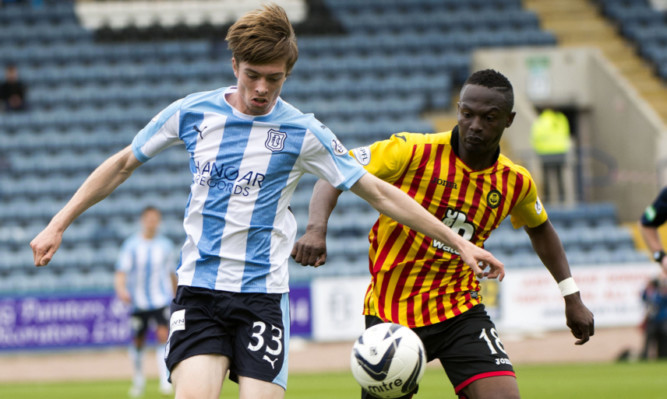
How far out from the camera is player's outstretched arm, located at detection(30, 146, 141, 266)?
4.18 m

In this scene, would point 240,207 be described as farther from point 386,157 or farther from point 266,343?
point 386,157

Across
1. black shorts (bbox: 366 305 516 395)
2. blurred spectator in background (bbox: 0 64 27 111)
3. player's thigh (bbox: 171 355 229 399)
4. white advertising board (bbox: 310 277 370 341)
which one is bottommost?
white advertising board (bbox: 310 277 370 341)

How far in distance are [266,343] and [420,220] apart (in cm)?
84

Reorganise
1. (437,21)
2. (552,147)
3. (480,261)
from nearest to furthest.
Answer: (480,261) < (552,147) < (437,21)

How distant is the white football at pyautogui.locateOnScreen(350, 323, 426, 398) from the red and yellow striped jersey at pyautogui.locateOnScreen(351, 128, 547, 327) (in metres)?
0.44

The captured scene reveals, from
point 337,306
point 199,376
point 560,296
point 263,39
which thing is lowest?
point 337,306

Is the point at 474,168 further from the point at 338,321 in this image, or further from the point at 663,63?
the point at 663,63

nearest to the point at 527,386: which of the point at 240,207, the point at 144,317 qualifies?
the point at 144,317

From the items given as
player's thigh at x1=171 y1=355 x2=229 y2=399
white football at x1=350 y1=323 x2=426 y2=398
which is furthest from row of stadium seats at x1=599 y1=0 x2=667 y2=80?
player's thigh at x1=171 y1=355 x2=229 y2=399

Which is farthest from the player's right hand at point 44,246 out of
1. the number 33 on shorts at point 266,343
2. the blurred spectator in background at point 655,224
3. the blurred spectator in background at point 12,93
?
the blurred spectator in background at point 12,93

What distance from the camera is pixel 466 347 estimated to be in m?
4.88

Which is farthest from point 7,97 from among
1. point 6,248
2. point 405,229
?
point 405,229

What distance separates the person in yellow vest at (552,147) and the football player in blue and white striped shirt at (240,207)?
14878 mm

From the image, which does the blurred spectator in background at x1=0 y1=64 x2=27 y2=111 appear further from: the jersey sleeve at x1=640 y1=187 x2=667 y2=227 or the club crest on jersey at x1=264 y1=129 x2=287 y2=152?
the club crest on jersey at x1=264 y1=129 x2=287 y2=152
